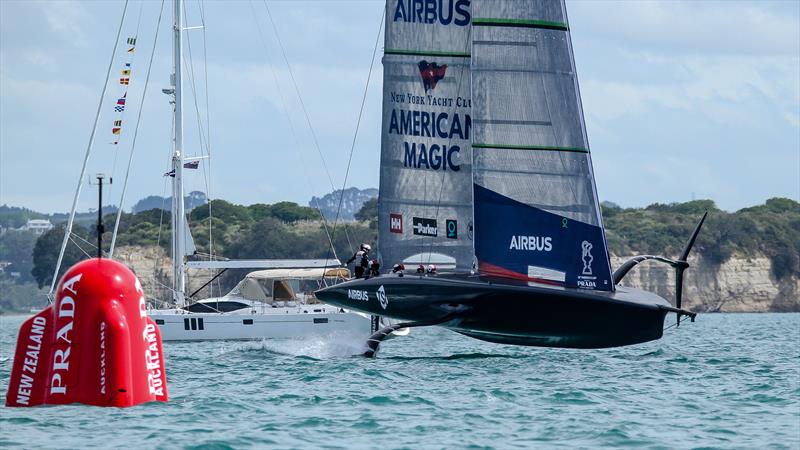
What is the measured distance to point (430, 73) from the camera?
92.1 feet

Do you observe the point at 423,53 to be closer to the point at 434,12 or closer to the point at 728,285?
the point at 434,12

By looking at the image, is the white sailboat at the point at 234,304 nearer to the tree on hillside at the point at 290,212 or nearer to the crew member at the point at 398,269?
the crew member at the point at 398,269

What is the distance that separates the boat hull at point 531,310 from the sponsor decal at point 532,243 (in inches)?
27.1

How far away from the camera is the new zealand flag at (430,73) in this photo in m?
28.0

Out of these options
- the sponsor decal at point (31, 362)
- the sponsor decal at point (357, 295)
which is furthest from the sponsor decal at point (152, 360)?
the sponsor decal at point (357, 295)

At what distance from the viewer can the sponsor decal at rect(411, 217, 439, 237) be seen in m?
28.1

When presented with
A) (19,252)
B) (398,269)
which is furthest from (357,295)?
(19,252)

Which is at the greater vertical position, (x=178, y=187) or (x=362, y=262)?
(x=178, y=187)

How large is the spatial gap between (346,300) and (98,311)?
13.3 m

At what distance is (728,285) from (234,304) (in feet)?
191

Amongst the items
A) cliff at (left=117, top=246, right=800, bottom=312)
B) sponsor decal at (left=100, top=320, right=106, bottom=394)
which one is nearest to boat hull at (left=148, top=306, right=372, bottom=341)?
sponsor decal at (left=100, top=320, right=106, bottom=394)

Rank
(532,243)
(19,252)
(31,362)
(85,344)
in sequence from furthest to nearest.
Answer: (19,252)
(532,243)
(31,362)
(85,344)

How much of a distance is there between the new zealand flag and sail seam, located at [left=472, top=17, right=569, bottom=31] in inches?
112

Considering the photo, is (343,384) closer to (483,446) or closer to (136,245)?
(483,446)
